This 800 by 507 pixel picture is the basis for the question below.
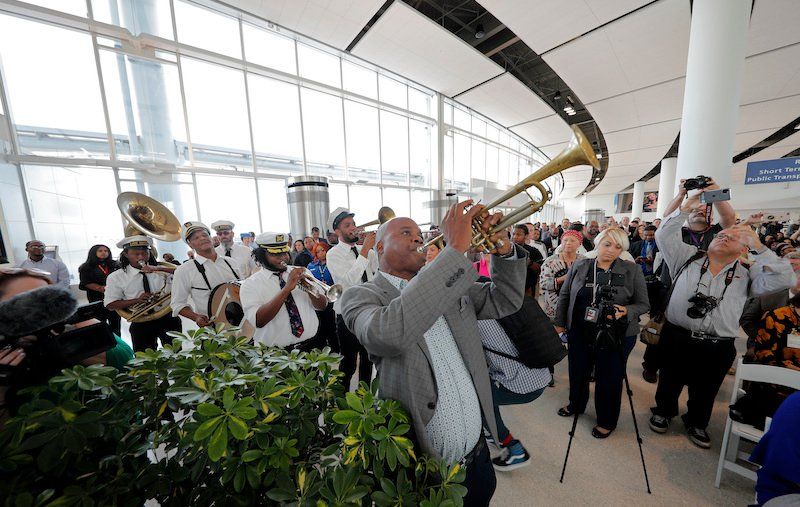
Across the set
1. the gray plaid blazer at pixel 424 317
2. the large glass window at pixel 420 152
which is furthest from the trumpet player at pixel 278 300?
the large glass window at pixel 420 152

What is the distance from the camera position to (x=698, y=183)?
2.60 metres

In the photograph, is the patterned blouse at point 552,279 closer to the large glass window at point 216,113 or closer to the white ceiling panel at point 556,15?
the white ceiling panel at point 556,15

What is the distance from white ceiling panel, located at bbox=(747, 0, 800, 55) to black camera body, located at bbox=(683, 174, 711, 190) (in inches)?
229

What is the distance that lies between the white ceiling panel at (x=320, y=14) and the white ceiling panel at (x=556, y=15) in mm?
2671

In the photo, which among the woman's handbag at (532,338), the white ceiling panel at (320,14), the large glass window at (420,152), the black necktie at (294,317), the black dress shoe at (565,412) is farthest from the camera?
the large glass window at (420,152)

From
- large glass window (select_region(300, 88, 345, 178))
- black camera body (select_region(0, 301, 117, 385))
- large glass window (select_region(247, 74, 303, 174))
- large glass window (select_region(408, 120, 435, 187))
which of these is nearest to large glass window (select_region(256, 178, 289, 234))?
large glass window (select_region(247, 74, 303, 174))

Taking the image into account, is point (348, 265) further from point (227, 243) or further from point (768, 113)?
point (768, 113)

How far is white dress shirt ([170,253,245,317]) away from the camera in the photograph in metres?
2.76

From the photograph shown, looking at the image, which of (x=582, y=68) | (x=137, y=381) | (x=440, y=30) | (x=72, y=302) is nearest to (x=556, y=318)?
(x=137, y=381)

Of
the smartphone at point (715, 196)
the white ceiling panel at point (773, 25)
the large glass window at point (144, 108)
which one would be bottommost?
the smartphone at point (715, 196)

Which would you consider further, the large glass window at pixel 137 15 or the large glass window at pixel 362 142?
the large glass window at pixel 362 142

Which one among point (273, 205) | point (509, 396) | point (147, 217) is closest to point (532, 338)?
point (509, 396)

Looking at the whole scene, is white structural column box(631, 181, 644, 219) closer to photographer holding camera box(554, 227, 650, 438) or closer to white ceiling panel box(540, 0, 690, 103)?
white ceiling panel box(540, 0, 690, 103)

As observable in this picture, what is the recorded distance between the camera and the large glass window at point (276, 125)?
25.5ft
